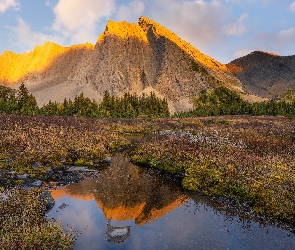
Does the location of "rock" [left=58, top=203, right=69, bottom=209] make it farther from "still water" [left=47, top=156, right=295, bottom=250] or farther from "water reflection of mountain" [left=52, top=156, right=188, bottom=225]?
"water reflection of mountain" [left=52, top=156, right=188, bottom=225]

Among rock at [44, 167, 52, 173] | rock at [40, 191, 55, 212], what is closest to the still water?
rock at [40, 191, 55, 212]

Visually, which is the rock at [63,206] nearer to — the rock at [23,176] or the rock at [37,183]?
the rock at [37,183]

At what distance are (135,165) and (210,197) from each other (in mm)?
8827

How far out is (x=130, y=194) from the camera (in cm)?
1588

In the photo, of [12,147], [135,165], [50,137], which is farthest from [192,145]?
[12,147]

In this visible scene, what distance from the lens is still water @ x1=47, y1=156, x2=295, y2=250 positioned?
10.6 metres

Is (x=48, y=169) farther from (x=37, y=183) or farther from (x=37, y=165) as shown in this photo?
(x=37, y=183)

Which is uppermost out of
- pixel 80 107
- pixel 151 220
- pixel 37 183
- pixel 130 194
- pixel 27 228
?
pixel 80 107

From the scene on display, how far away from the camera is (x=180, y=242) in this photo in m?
10.6

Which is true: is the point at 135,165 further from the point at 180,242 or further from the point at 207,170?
the point at 180,242

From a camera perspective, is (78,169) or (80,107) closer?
(78,169)

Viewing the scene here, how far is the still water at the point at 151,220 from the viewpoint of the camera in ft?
34.9

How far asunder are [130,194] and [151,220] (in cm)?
344

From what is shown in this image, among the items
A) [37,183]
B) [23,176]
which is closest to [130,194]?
[37,183]
